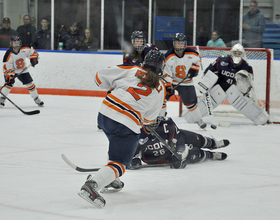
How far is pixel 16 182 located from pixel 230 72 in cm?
307

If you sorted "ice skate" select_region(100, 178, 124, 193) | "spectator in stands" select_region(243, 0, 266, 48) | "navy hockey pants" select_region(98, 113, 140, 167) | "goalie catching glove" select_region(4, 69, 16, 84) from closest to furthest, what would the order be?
1. "navy hockey pants" select_region(98, 113, 140, 167)
2. "ice skate" select_region(100, 178, 124, 193)
3. "goalie catching glove" select_region(4, 69, 16, 84)
4. "spectator in stands" select_region(243, 0, 266, 48)

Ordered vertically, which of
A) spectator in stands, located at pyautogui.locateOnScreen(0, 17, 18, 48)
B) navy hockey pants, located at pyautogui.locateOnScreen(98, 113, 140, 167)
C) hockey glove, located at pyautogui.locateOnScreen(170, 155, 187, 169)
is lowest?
hockey glove, located at pyautogui.locateOnScreen(170, 155, 187, 169)

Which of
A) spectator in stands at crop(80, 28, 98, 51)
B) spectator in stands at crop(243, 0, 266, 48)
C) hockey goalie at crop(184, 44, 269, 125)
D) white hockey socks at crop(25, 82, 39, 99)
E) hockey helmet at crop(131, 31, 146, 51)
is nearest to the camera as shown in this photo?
hockey helmet at crop(131, 31, 146, 51)

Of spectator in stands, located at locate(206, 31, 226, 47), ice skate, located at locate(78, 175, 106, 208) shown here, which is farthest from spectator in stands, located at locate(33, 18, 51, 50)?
ice skate, located at locate(78, 175, 106, 208)

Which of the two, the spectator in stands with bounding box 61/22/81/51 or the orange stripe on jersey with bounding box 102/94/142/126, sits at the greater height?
the spectator in stands with bounding box 61/22/81/51

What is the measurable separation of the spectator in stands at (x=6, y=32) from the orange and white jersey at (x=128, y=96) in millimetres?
5859

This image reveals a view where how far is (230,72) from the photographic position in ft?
16.0

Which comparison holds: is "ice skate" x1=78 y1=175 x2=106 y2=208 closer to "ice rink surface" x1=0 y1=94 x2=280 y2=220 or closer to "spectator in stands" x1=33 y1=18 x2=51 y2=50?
"ice rink surface" x1=0 y1=94 x2=280 y2=220

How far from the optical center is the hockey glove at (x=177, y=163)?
9.26 feet

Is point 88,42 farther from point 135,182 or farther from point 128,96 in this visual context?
point 128,96

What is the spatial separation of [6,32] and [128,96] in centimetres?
604

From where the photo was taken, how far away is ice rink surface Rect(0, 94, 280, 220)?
1960 mm

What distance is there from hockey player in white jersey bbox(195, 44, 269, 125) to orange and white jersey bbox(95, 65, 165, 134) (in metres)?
2.82

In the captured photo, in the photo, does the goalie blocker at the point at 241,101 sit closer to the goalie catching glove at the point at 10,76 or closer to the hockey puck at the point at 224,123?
the hockey puck at the point at 224,123
